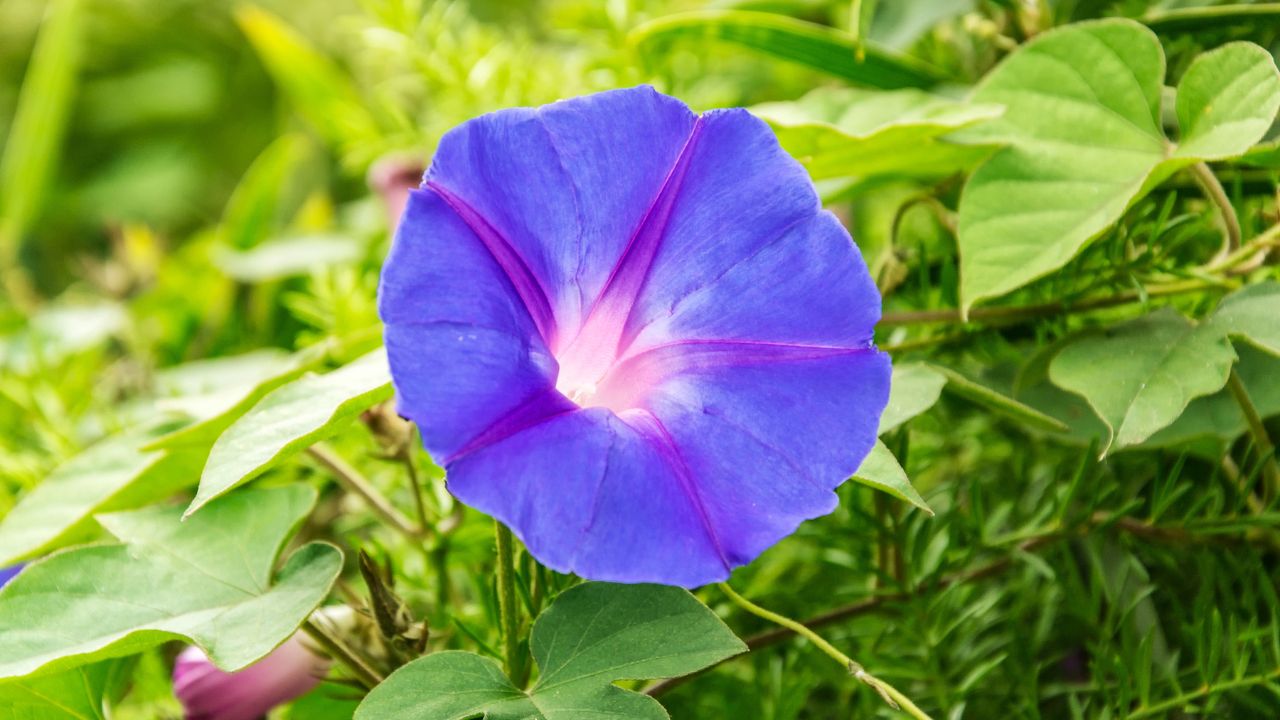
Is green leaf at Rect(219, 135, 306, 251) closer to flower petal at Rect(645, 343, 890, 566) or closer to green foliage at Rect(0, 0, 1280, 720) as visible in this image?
green foliage at Rect(0, 0, 1280, 720)

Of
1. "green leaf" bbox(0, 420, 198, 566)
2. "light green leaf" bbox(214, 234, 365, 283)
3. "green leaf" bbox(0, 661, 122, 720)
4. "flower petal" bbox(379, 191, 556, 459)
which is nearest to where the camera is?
"flower petal" bbox(379, 191, 556, 459)

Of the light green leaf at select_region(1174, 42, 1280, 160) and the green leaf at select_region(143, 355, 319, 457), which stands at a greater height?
the light green leaf at select_region(1174, 42, 1280, 160)

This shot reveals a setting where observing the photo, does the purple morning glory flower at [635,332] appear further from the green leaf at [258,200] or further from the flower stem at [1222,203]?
the green leaf at [258,200]

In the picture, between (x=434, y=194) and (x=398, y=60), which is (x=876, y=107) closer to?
(x=434, y=194)

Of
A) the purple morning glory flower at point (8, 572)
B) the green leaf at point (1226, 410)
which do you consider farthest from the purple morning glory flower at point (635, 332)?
the purple morning glory flower at point (8, 572)

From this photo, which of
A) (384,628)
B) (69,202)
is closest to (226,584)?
(384,628)

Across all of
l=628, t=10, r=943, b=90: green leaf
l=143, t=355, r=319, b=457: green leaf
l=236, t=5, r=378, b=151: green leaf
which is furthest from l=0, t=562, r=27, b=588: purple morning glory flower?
l=236, t=5, r=378, b=151: green leaf

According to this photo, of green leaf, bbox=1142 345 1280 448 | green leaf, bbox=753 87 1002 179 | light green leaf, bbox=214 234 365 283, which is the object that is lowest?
light green leaf, bbox=214 234 365 283

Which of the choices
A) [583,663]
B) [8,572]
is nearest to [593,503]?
[583,663]
